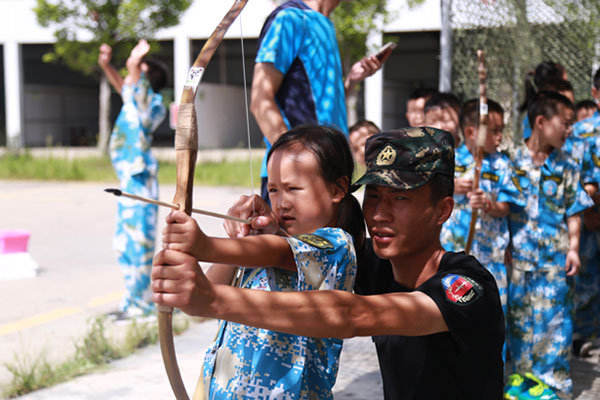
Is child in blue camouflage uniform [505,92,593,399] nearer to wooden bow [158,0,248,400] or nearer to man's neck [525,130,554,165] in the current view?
man's neck [525,130,554,165]

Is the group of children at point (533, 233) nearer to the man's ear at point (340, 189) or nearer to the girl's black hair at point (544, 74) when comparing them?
the girl's black hair at point (544, 74)

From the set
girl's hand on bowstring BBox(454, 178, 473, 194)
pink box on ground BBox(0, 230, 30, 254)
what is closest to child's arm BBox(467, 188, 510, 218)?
girl's hand on bowstring BBox(454, 178, 473, 194)

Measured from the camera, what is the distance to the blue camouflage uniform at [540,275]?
13.4 feet

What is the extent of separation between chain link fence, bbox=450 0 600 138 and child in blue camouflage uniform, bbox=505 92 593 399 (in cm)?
160

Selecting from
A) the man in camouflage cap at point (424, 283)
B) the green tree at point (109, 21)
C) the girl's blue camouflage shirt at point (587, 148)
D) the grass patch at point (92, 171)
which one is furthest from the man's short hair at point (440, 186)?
the green tree at point (109, 21)

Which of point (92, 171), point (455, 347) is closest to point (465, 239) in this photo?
point (455, 347)

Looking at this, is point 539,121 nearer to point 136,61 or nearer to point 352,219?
point 352,219

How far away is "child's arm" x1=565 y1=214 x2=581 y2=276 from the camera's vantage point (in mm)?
4230

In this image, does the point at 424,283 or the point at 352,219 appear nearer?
the point at 424,283

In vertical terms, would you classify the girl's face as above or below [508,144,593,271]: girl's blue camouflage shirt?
above

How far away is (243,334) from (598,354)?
139 inches

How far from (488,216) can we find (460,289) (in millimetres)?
2303

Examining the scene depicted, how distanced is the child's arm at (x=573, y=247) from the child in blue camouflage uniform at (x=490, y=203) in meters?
0.41

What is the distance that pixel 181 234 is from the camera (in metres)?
1.47
